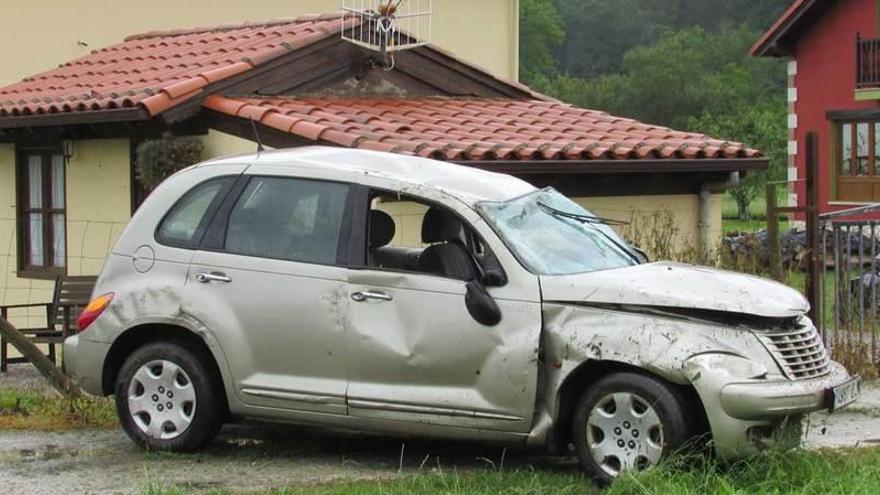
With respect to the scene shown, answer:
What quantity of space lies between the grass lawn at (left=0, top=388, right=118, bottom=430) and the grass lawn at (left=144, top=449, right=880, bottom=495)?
2431 millimetres

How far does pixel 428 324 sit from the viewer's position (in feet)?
24.7

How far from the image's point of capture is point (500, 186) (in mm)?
8086

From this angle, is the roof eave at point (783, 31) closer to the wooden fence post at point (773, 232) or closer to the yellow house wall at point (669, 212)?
the yellow house wall at point (669, 212)

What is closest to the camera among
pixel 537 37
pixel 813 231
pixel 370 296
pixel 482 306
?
pixel 482 306

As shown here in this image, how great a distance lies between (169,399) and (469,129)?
5.95m

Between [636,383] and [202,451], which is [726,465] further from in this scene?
[202,451]

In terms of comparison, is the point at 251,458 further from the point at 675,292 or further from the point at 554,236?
the point at 675,292

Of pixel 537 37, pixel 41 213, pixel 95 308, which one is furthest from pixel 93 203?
pixel 537 37

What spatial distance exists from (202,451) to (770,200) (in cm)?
483

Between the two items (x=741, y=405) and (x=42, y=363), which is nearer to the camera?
(x=741, y=405)

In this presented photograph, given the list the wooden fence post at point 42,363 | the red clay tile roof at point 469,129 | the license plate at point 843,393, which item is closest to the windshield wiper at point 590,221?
the license plate at point 843,393

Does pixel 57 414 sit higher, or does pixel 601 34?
pixel 601 34

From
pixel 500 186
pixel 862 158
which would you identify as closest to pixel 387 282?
pixel 500 186

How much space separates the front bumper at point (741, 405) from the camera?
680 cm
